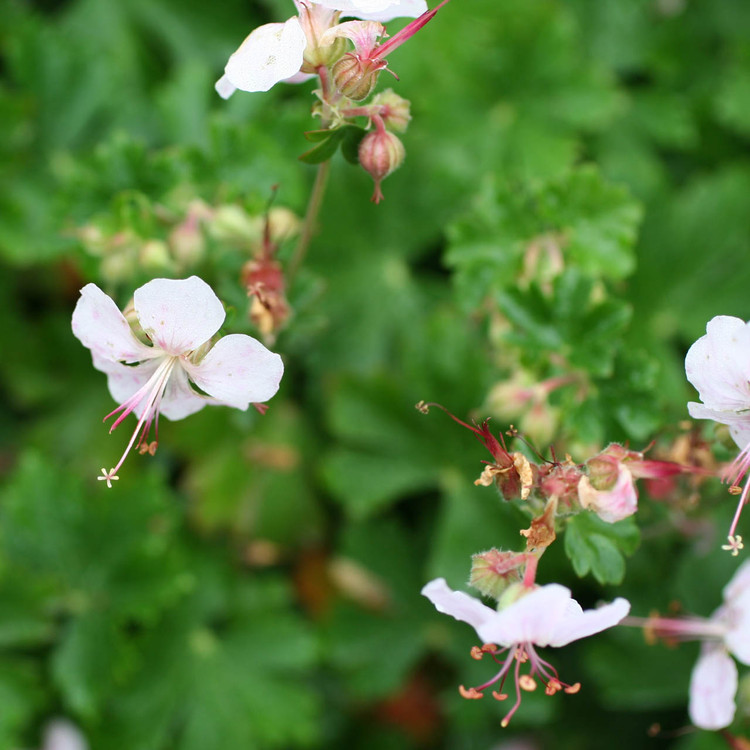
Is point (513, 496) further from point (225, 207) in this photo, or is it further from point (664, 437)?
point (225, 207)

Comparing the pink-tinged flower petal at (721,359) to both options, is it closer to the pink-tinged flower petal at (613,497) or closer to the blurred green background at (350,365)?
the pink-tinged flower petal at (613,497)

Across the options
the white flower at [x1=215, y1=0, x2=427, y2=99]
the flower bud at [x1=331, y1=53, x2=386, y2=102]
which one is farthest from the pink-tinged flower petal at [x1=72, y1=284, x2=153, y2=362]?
the flower bud at [x1=331, y1=53, x2=386, y2=102]

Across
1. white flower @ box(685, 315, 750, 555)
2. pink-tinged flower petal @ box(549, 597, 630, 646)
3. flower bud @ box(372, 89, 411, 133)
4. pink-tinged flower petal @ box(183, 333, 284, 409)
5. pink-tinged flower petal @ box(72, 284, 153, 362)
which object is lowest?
pink-tinged flower petal @ box(549, 597, 630, 646)

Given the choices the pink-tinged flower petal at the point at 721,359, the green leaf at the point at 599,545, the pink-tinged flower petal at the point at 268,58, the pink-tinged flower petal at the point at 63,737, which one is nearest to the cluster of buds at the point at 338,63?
the pink-tinged flower petal at the point at 268,58

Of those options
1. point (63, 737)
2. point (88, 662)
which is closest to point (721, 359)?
point (88, 662)

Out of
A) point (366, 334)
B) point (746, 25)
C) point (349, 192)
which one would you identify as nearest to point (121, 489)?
point (366, 334)

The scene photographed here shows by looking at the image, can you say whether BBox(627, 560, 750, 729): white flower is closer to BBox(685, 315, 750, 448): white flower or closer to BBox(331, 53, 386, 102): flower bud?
BBox(685, 315, 750, 448): white flower
